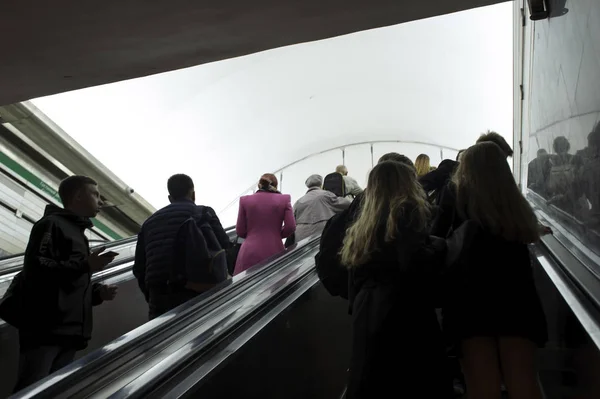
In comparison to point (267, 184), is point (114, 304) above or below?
below

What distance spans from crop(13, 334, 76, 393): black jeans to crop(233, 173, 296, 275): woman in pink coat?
199 cm

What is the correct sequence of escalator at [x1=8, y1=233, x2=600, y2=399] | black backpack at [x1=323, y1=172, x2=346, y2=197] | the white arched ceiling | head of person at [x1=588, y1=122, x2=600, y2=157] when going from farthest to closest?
the white arched ceiling, black backpack at [x1=323, y1=172, x2=346, y2=197], head of person at [x1=588, y1=122, x2=600, y2=157], escalator at [x1=8, y1=233, x2=600, y2=399]

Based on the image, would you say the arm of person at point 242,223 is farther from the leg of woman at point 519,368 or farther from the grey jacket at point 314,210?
the leg of woman at point 519,368

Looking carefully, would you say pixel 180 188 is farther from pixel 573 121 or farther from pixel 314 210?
pixel 573 121

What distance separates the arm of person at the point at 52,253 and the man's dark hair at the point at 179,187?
0.89 metres

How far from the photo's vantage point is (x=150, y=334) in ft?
7.20

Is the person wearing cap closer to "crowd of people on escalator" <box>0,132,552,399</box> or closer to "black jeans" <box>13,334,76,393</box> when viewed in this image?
"crowd of people on escalator" <box>0,132,552,399</box>

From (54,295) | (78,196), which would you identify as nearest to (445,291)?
(54,295)

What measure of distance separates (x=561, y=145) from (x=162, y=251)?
7.27 feet

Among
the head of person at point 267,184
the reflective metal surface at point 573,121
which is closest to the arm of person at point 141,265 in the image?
the head of person at point 267,184

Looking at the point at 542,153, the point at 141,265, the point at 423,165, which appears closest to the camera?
the point at 141,265

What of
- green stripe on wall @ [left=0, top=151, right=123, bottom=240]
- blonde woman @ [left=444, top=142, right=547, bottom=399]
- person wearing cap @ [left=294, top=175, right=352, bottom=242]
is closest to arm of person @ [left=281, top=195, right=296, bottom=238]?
person wearing cap @ [left=294, top=175, right=352, bottom=242]

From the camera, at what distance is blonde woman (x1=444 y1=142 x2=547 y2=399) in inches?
79.6

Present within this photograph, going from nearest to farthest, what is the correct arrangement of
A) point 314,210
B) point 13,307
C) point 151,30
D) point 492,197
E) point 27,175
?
1. point 492,197
2. point 13,307
3. point 151,30
4. point 314,210
5. point 27,175
